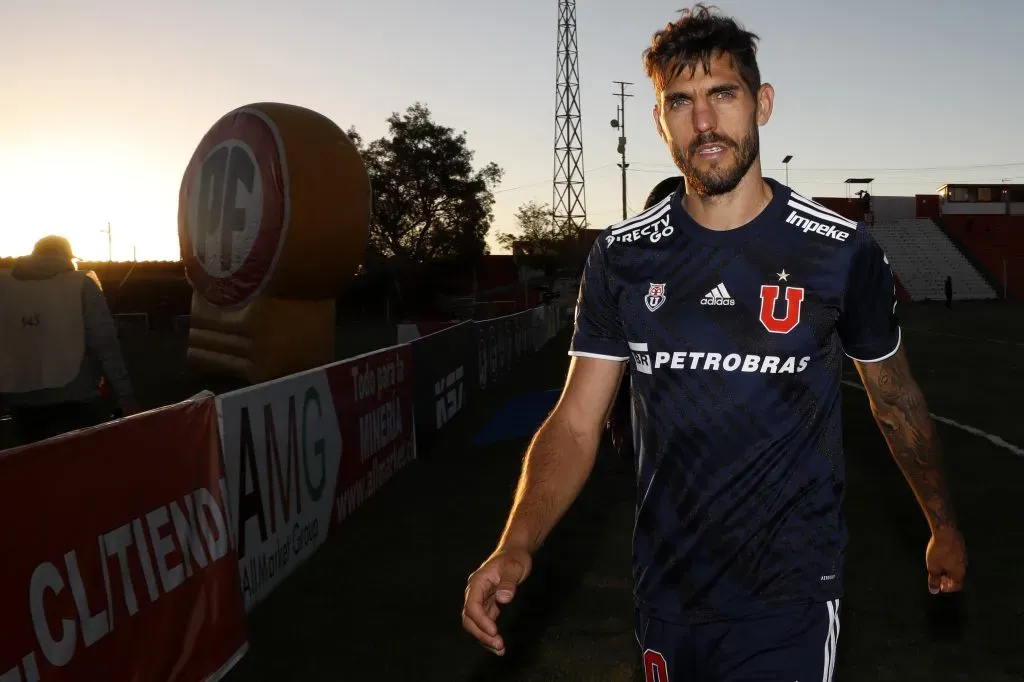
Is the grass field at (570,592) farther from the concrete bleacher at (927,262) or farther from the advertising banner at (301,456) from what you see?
the concrete bleacher at (927,262)

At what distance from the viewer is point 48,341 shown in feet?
22.8

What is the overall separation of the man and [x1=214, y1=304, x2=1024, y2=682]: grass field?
185 centimetres

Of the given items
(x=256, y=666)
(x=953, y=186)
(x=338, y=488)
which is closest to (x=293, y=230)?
(x=338, y=488)

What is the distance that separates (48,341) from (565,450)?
5185 millimetres

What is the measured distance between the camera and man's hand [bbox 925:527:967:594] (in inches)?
111

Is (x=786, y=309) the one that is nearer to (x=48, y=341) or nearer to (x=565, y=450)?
(x=565, y=450)

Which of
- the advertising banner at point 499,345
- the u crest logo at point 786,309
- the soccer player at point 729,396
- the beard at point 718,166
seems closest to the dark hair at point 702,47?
the soccer player at point 729,396

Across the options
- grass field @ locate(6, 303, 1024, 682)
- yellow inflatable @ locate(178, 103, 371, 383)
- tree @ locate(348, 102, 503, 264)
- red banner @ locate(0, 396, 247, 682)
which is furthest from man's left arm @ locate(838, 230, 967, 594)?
tree @ locate(348, 102, 503, 264)

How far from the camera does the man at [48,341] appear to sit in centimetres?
691

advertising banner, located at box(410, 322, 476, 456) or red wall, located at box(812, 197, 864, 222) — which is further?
red wall, located at box(812, 197, 864, 222)

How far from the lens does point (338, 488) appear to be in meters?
9.04

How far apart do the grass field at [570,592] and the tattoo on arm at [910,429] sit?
2684mm

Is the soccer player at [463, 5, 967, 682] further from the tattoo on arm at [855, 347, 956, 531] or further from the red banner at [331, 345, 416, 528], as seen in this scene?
the red banner at [331, 345, 416, 528]

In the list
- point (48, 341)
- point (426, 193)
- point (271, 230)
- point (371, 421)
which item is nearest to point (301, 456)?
point (48, 341)
